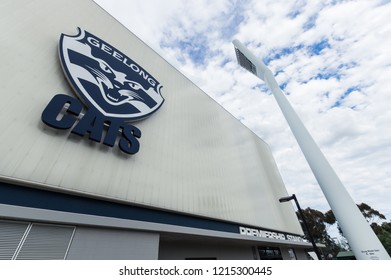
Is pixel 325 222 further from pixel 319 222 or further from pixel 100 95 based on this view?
pixel 100 95

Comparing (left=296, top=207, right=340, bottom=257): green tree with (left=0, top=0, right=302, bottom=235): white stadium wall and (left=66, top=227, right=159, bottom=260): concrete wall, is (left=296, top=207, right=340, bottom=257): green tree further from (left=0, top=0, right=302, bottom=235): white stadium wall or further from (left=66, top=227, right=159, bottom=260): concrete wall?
(left=66, top=227, right=159, bottom=260): concrete wall

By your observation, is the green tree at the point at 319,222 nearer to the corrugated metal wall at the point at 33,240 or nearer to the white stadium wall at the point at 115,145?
the white stadium wall at the point at 115,145

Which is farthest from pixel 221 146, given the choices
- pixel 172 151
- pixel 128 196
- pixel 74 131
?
pixel 74 131

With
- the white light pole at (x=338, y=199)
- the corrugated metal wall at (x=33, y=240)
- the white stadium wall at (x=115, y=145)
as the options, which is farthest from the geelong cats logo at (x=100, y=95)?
the white light pole at (x=338, y=199)

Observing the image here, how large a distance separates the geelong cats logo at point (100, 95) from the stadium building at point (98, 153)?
0.15ft

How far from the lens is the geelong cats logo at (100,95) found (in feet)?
19.6

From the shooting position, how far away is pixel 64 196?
509 cm

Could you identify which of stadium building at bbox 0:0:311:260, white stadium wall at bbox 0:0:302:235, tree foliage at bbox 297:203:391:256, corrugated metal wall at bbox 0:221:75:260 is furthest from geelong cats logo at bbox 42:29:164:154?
tree foliage at bbox 297:203:391:256

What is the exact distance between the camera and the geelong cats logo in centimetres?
599

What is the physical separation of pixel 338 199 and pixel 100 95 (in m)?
10.5

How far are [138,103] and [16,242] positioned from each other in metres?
6.40

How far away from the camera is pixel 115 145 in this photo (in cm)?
704

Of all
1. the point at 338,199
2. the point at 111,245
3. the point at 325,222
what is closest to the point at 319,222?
the point at 325,222
